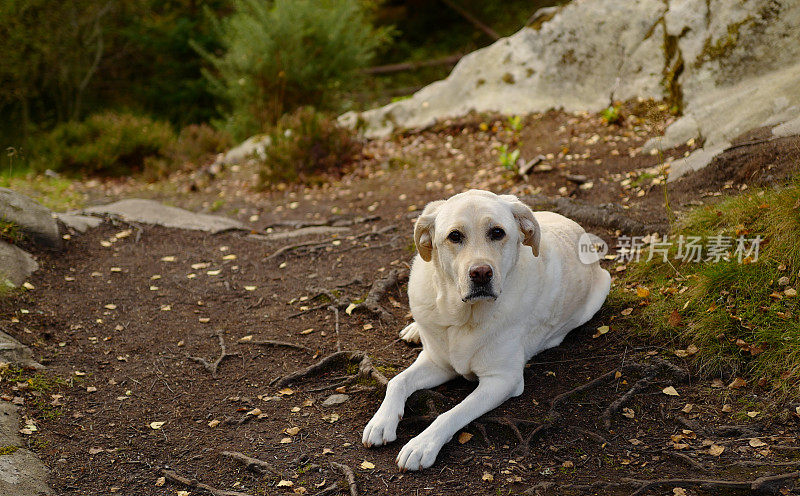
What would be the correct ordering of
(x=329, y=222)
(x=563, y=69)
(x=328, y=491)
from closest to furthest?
(x=328, y=491), (x=329, y=222), (x=563, y=69)

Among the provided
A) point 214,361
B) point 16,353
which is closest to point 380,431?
point 214,361

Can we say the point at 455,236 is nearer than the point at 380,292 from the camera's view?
Yes

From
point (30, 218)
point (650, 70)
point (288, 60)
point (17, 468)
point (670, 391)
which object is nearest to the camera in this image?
point (17, 468)

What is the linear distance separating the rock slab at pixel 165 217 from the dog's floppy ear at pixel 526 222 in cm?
516

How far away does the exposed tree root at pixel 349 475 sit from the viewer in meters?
3.56

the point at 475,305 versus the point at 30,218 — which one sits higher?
the point at 475,305

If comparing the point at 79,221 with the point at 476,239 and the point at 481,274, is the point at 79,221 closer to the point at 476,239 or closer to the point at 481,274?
the point at 476,239

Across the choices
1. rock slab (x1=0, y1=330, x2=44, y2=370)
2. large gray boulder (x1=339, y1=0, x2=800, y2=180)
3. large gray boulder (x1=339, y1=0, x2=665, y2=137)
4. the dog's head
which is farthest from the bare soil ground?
large gray boulder (x1=339, y1=0, x2=665, y2=137)

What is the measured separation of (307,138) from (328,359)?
641 centimetres

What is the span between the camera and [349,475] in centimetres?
367

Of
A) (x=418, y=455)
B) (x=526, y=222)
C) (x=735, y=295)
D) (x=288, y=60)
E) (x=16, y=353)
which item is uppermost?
(x=526, y=222)

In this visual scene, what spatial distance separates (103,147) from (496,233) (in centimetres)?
1159

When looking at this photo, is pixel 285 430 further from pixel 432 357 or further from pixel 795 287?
pixel 795 287

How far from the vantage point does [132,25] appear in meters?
17.5
